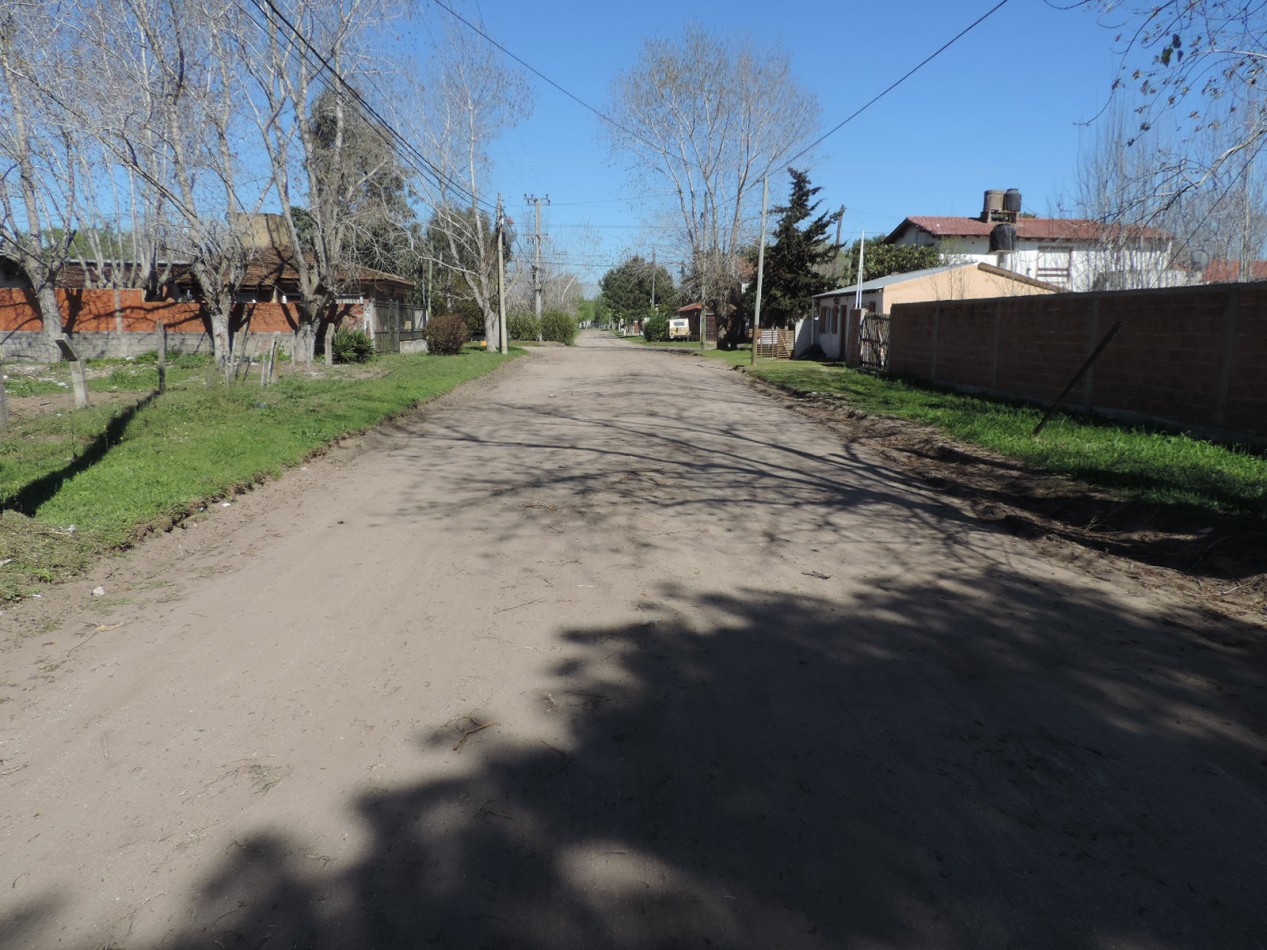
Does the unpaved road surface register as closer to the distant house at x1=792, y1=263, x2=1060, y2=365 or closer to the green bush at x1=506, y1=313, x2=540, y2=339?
the distant house at x1=792, y1=263, x2=1060, y2=365

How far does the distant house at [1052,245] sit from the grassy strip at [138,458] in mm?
11553

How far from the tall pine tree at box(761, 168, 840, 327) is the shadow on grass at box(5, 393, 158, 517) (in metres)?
33.3

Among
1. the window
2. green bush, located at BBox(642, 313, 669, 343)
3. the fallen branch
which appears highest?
the window

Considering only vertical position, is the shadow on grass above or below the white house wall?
below

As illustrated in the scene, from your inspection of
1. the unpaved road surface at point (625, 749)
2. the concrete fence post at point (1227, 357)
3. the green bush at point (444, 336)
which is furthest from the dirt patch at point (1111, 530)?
the green bush at point (444, 336)

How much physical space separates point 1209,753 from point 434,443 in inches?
404

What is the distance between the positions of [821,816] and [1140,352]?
1197 cm

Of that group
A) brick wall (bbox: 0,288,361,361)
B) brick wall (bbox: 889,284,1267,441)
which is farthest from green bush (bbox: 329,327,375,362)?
brick wall (bbox: 889,284,1267,441)

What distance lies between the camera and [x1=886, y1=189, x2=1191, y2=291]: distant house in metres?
21.8

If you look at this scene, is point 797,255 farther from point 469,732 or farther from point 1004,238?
point 469,732

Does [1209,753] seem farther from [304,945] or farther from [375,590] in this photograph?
[375,590]

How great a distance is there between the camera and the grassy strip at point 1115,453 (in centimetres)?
775

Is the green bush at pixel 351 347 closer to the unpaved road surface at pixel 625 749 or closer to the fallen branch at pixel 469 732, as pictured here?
the unpaved road surface at pixel 625 749

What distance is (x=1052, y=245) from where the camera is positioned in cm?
3903
